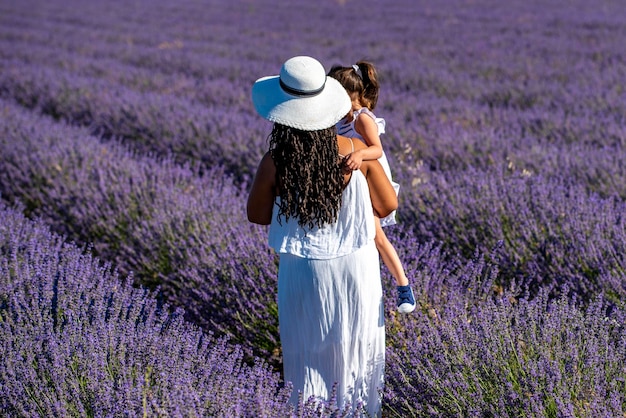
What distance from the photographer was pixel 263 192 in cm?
195

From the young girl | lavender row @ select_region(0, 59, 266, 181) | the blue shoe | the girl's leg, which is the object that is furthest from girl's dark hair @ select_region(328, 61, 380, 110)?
lavender row @ select_region(0, 59, 266, 181)

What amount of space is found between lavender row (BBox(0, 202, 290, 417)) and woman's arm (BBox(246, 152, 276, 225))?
0.42 m

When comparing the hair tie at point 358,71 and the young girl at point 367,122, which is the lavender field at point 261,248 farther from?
the hair tie at point 358,71

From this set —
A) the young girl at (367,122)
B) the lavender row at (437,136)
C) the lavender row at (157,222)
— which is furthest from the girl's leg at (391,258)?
the lavender row at (437,136)

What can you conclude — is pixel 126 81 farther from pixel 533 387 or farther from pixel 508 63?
pixel 533 387

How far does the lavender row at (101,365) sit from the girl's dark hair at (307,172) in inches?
19.3

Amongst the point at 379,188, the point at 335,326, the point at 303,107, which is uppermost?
the point at 303,107

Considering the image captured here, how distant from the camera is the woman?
1.83 m

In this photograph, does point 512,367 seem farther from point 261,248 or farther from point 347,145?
point 261,248

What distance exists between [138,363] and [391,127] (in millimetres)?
3837

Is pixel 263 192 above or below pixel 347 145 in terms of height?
below

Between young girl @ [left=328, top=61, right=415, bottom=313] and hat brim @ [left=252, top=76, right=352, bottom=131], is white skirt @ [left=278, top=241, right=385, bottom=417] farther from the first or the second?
hat brim @ [left=252, top=76, right=352, bottom=131]

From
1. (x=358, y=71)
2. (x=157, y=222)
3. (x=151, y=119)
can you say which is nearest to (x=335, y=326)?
(x=358, y=71)

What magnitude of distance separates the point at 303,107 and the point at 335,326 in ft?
2.34
